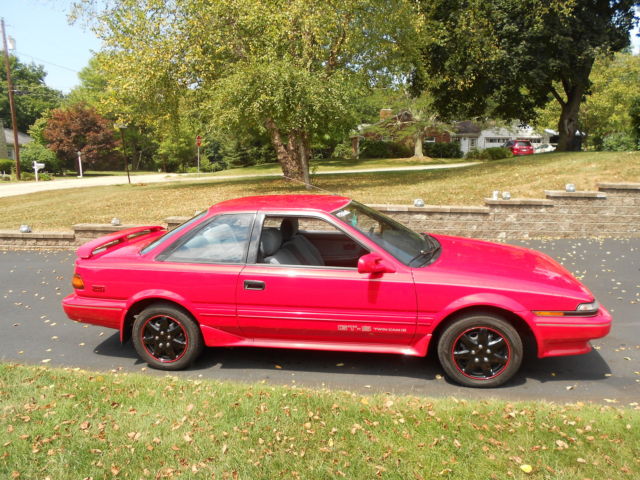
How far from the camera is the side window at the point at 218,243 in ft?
15.8

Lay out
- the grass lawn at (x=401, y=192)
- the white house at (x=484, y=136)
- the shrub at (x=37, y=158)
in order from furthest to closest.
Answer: the white house at (x=484, y=136) < the shrub at (x=37, y=158) < the grass lawn at (x=401, y=192)

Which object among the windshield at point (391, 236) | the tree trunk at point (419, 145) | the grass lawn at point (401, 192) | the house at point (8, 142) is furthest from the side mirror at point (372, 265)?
the house at point (8, 142)

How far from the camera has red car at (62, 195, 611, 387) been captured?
14.3ft

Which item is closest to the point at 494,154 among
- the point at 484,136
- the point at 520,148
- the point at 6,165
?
the point at 520,148

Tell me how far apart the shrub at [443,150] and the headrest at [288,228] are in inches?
1672

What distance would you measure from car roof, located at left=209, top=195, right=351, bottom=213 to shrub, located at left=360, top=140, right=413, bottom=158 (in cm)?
4212

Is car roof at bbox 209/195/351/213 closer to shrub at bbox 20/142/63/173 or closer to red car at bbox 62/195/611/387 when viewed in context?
red car at bbox 62/195/611/387

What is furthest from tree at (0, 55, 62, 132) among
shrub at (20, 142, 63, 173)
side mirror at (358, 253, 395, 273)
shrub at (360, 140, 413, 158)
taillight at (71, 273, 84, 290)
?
side mirror at (358, 253, 395, 273)

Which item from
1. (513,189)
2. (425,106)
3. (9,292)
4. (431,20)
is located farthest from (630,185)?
(425,106)

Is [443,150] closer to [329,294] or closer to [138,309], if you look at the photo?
[329,294]

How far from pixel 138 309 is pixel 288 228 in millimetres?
1665

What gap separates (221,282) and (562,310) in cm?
292

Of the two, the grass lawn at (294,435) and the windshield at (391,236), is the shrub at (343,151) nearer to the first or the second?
the windshield at (391,236)

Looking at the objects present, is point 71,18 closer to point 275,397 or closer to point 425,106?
point 275,397
